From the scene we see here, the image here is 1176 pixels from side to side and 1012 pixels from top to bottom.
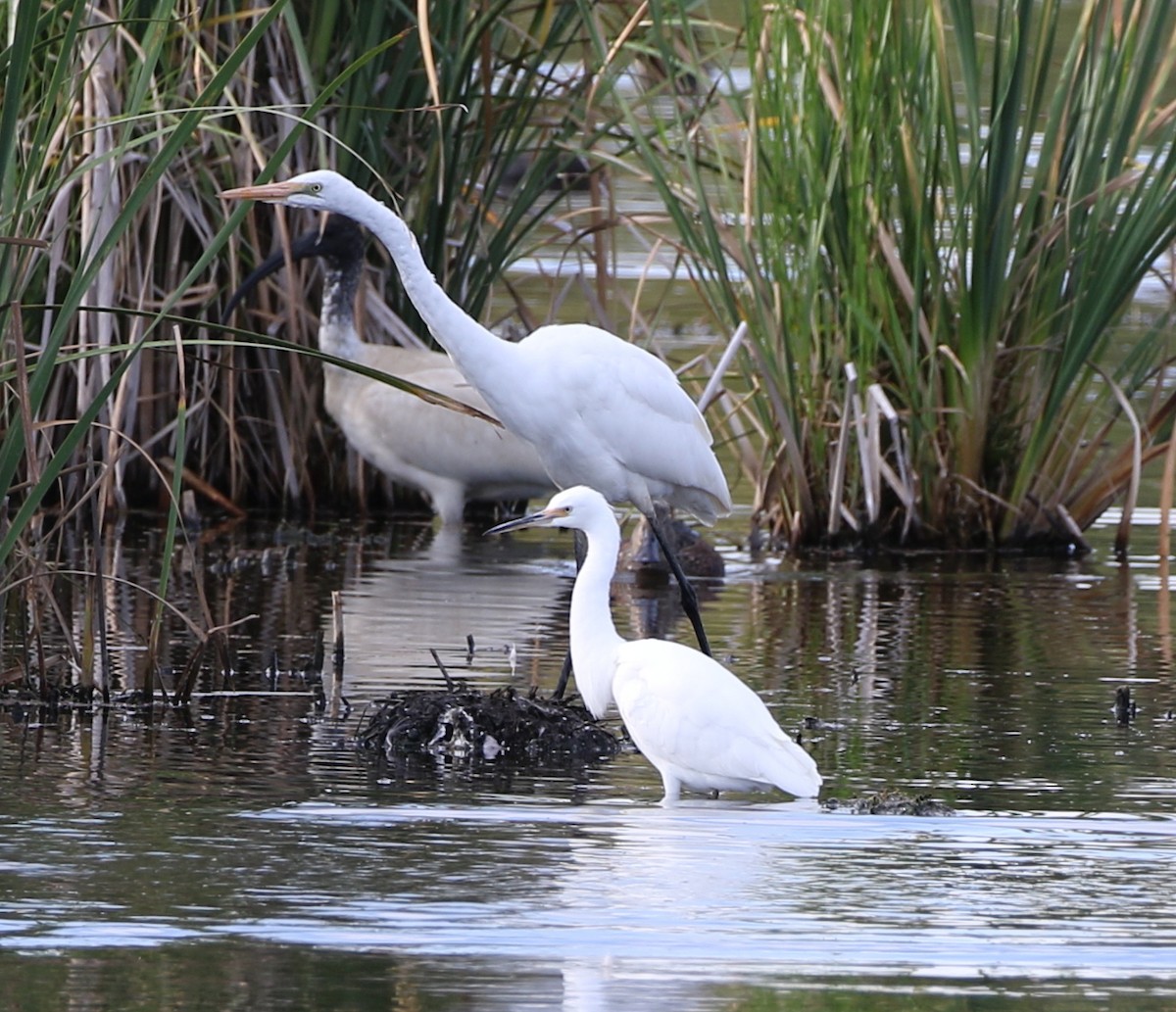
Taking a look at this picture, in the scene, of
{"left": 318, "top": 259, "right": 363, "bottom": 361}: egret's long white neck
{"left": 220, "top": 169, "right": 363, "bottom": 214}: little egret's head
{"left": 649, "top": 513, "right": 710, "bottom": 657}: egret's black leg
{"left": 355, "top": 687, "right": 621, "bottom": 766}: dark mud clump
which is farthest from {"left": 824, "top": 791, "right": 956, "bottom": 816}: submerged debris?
{"left": 318, "top": 259, "right": 363, "bottom": 361}: egret's long white neck

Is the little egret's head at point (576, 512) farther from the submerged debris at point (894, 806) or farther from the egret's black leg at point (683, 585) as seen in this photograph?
the submerged debris at point (894, 806)

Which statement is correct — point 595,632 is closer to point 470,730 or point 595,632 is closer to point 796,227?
point 470,730

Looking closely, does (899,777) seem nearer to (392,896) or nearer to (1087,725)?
(1087,725)

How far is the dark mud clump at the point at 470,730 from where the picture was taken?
5.56m

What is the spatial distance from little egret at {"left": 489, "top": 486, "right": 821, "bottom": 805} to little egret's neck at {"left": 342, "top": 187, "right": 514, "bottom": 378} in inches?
44.3

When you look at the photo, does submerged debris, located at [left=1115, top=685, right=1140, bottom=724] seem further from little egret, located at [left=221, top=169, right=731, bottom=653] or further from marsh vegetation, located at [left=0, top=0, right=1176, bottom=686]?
marsh vegetation, located at [left=0, top=0, right=1176, bottom=686]

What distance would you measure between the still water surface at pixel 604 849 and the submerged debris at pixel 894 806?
5 centimetres

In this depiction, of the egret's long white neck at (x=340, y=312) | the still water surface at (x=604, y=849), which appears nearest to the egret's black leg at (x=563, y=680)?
the still water surface at (x=604, y=849)

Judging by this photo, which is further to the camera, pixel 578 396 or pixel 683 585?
pixel 578 396

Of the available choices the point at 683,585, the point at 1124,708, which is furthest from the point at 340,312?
the point at 1124,708

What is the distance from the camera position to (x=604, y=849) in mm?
4570

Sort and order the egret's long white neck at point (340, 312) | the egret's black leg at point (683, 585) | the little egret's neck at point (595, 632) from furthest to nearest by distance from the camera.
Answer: the egret's long white neck at point (340, 312), the egret's black leg at point (683, 585), the little egret's neck at point (595, 632)

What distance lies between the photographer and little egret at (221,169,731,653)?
262 inches

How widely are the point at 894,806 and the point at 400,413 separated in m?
5.20
